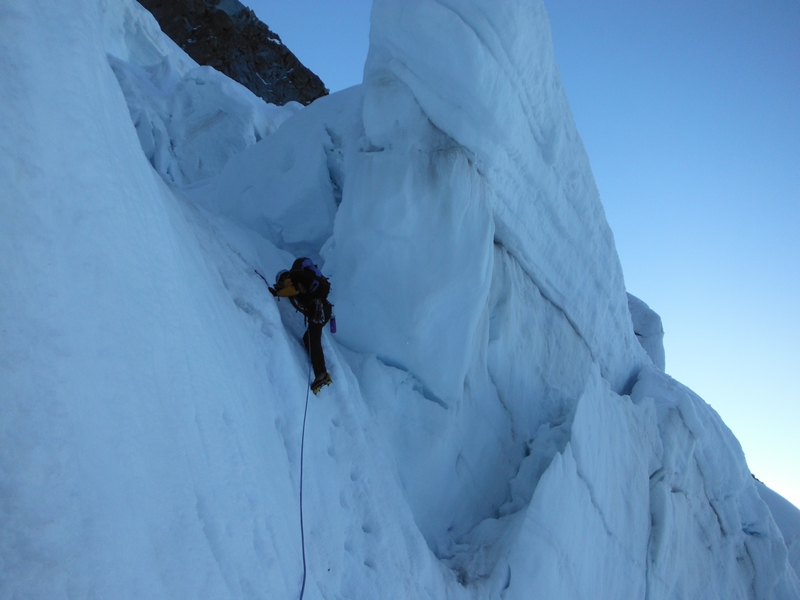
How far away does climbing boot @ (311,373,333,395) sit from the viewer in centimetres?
336

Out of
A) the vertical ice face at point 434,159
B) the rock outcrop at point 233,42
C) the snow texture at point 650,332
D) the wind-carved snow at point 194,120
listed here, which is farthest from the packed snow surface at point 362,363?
the rock outcrop at point 233,42

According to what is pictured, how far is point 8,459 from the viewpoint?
1398 mm

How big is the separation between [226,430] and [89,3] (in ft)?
6.42

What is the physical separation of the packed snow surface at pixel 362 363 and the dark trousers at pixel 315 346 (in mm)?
84

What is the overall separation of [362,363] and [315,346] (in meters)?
0.59

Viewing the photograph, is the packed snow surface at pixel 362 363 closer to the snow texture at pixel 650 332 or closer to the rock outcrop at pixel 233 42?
the snow texture at pixel 650 332

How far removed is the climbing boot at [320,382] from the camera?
3359mm

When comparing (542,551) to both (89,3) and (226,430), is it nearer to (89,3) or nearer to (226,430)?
(226,430)

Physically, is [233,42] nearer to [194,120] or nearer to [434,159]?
[194,120]

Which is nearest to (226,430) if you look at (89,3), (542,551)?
(89,3)

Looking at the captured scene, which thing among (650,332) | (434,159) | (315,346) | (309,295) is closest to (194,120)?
(434,159)

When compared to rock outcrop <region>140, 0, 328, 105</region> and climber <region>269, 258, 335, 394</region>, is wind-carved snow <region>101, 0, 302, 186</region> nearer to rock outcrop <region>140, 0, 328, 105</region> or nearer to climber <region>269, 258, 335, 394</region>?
climber <region>269, 258, 335, 394</region>

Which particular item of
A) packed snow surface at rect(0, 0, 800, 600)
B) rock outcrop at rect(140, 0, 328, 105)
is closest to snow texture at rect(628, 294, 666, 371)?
packed snow surface at rect(0, 0, 800, 600)

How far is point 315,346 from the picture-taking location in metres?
3.53
